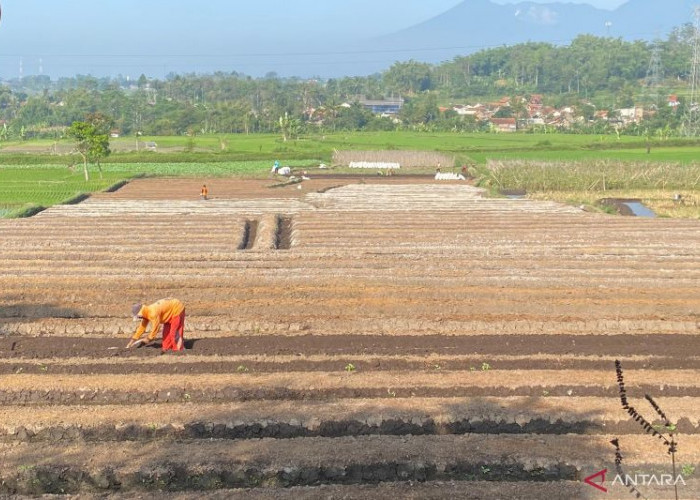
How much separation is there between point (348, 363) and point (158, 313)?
11.4 feet

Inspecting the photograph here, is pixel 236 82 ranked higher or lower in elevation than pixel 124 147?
higher

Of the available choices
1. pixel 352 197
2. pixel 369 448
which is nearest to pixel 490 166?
pixel 352 197

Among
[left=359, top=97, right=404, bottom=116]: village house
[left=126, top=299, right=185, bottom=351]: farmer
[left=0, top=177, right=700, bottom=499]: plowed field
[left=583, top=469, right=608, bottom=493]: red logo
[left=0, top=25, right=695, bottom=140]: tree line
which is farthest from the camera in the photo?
[left=359, top=97, right=404, bottom=116]: village house

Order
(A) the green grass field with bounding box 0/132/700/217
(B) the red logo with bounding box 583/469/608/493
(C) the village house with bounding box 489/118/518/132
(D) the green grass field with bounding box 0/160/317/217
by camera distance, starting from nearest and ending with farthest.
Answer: (B) the red logo with bounding box 583/469/608/493, (D) the green grass field with bounding box 0/160/317/217, (A) the green grass field with bounding box 0/132/700/217, (C) the village house with bounding box 489/118/518/132

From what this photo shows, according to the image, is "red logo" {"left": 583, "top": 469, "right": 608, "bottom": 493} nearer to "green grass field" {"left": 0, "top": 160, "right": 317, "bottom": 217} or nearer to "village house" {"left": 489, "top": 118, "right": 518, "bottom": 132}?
"green grass field" {"left": 0, "top": 160, "right": 317, "bottom": 217}

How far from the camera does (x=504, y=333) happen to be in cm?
1828

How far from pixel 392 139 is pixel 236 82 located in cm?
8820

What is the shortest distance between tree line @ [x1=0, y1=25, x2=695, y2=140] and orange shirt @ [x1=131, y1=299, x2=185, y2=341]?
65324 mm

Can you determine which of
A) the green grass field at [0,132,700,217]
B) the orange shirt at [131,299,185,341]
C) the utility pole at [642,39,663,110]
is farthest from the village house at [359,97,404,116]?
the orange shirt at [131,299,185,341]

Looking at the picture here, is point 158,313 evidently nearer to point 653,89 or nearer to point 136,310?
point 136,310

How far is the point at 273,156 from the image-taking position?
72.0 m

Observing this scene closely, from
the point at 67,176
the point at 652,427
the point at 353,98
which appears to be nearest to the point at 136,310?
the point at 652,427

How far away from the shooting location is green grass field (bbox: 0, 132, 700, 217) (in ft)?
163

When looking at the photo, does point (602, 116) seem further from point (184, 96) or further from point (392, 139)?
point (184, 96)
